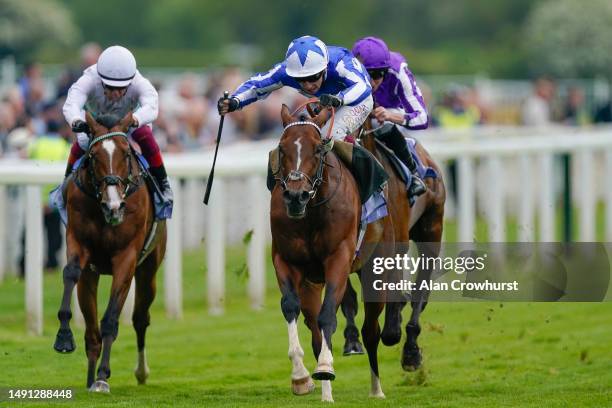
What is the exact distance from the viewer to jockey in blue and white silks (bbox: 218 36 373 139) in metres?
8.80

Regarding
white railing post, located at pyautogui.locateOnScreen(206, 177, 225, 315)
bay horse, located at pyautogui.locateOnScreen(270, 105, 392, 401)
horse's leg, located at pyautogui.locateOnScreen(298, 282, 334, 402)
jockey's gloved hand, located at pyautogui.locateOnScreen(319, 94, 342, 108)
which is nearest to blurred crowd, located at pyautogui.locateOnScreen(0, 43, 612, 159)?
white railing post, located at pyautogui.locateOnScreen(206, 177, 225, 315)

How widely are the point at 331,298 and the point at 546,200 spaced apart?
26.6ft

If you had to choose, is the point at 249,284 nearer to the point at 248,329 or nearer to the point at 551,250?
the point at 248,329

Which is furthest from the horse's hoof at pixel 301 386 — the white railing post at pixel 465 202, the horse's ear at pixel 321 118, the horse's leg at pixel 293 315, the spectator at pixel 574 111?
the spectator at pixel 574 111

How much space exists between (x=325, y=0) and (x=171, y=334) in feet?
130

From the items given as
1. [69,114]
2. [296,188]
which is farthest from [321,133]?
[69,114]

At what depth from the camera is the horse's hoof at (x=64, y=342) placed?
8711 mm

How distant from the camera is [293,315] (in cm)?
843

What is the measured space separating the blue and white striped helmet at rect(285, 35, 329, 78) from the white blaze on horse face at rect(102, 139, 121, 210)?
1113 mm

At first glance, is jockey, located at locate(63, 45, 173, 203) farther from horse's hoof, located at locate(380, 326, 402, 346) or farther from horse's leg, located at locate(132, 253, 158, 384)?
horse's hoof, located at locate(380, 326, 402, 346)

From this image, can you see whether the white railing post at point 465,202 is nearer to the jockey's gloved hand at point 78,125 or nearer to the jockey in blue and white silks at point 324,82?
the jockey in blue and white silks at point 324,82

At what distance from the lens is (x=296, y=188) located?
8.21 metres

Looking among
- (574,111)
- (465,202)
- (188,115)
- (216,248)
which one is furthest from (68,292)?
(574,111)

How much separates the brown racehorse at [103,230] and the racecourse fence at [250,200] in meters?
2.33
